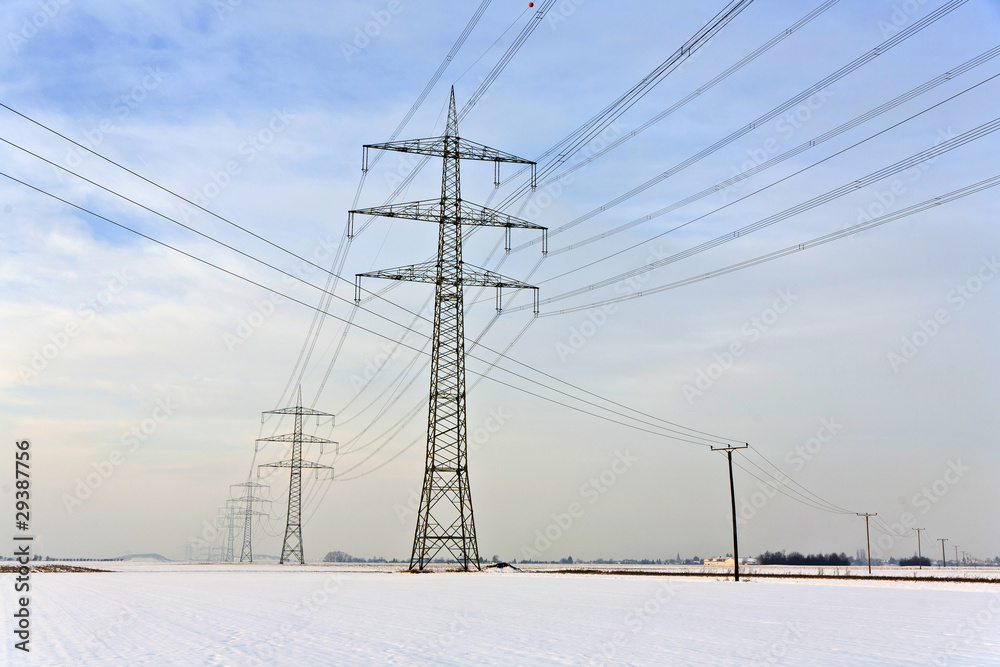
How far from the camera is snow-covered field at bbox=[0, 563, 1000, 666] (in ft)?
60.3

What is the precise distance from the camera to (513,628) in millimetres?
24562

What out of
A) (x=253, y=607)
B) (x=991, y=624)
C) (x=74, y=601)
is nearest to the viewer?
(x=991, y=624)

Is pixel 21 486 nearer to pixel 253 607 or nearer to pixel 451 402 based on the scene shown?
pixel 253 607

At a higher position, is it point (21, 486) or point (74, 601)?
point (21, 486)

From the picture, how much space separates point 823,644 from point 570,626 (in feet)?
24.8

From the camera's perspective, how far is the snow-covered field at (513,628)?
60.3 ft

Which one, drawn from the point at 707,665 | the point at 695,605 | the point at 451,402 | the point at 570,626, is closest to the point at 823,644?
the point at 707,665

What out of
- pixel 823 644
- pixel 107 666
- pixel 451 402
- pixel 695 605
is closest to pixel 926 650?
pixel 823 644

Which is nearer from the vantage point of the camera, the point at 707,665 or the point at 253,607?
the point at 707,665

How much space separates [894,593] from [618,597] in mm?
13517

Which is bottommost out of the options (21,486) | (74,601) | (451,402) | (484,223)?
(74,601)

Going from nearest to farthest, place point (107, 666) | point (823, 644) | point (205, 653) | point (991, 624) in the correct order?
point (107, 666) → point (205, 653) → point (823, 644) → point (991, 624)

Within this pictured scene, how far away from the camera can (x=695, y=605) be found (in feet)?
108

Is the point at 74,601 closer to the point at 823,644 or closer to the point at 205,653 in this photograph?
the point at 205,653
